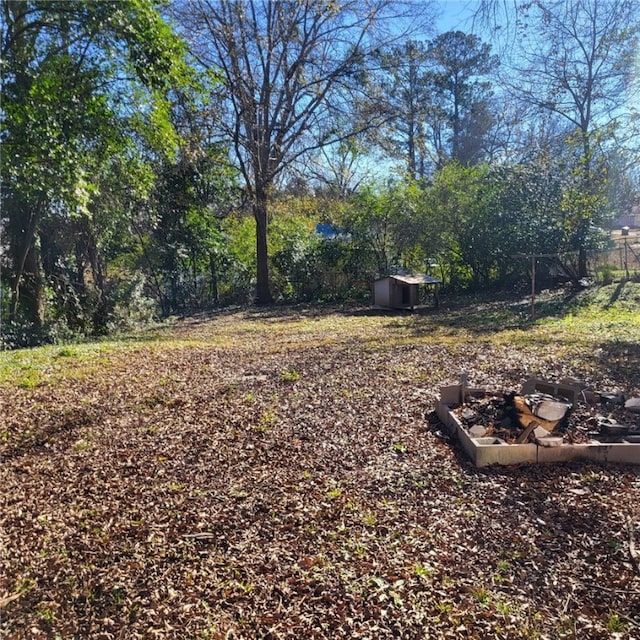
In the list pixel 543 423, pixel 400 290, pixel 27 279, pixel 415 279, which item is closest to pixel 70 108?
pixel 27 279

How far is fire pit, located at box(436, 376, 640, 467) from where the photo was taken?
9.69 feet

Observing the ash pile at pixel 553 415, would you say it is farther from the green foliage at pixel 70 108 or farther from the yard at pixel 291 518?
the green foliage at pixel 70 108

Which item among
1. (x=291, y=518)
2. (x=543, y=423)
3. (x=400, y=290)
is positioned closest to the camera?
(x=291, y=518)

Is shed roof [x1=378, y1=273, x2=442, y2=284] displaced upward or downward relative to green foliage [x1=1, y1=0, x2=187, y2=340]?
downward

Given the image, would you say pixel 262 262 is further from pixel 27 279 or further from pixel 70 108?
pixel 70 108

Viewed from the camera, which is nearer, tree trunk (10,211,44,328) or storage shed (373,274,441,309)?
tree trunk (10,211,44,328)

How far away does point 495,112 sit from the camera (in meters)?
21.2

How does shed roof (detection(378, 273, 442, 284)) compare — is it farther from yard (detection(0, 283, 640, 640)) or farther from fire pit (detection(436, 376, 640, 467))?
fire pit (detection(436, 376, 640, 467))

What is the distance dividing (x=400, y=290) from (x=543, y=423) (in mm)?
9524

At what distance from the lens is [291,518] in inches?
97.0

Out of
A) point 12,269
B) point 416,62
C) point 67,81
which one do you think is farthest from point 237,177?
point 67,81

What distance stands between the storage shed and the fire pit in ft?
26.8

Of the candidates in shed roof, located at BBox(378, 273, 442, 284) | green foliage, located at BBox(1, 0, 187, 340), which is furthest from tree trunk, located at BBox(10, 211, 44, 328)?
shed roof, located at BBox(378, 273, 442, 284)

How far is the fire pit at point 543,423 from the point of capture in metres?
2.95
